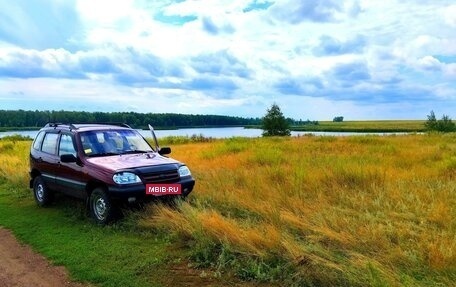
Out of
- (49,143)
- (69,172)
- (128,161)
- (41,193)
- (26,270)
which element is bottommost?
(26,270)

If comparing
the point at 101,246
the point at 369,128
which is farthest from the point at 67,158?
the point at 369,128

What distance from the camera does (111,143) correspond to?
920 centimetres

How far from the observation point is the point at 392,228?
239 inches

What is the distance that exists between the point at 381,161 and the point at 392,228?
9424mm

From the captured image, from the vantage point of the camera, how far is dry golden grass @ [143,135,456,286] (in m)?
4.79

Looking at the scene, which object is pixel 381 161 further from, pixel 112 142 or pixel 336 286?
pixel 336 286

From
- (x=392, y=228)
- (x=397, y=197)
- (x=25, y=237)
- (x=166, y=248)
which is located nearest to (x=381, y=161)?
(x=397, y=197)

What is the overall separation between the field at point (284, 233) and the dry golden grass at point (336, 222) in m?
0.02

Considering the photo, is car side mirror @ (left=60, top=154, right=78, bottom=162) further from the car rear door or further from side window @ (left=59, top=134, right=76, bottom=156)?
the car rear door

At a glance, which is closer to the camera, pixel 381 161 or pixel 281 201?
pixel 281 201

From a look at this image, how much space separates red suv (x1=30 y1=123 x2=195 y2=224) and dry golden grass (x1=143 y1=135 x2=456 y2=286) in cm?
61

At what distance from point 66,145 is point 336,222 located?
6.01 m

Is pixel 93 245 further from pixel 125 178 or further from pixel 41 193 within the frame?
pixel 41 193

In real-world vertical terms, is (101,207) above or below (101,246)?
above
